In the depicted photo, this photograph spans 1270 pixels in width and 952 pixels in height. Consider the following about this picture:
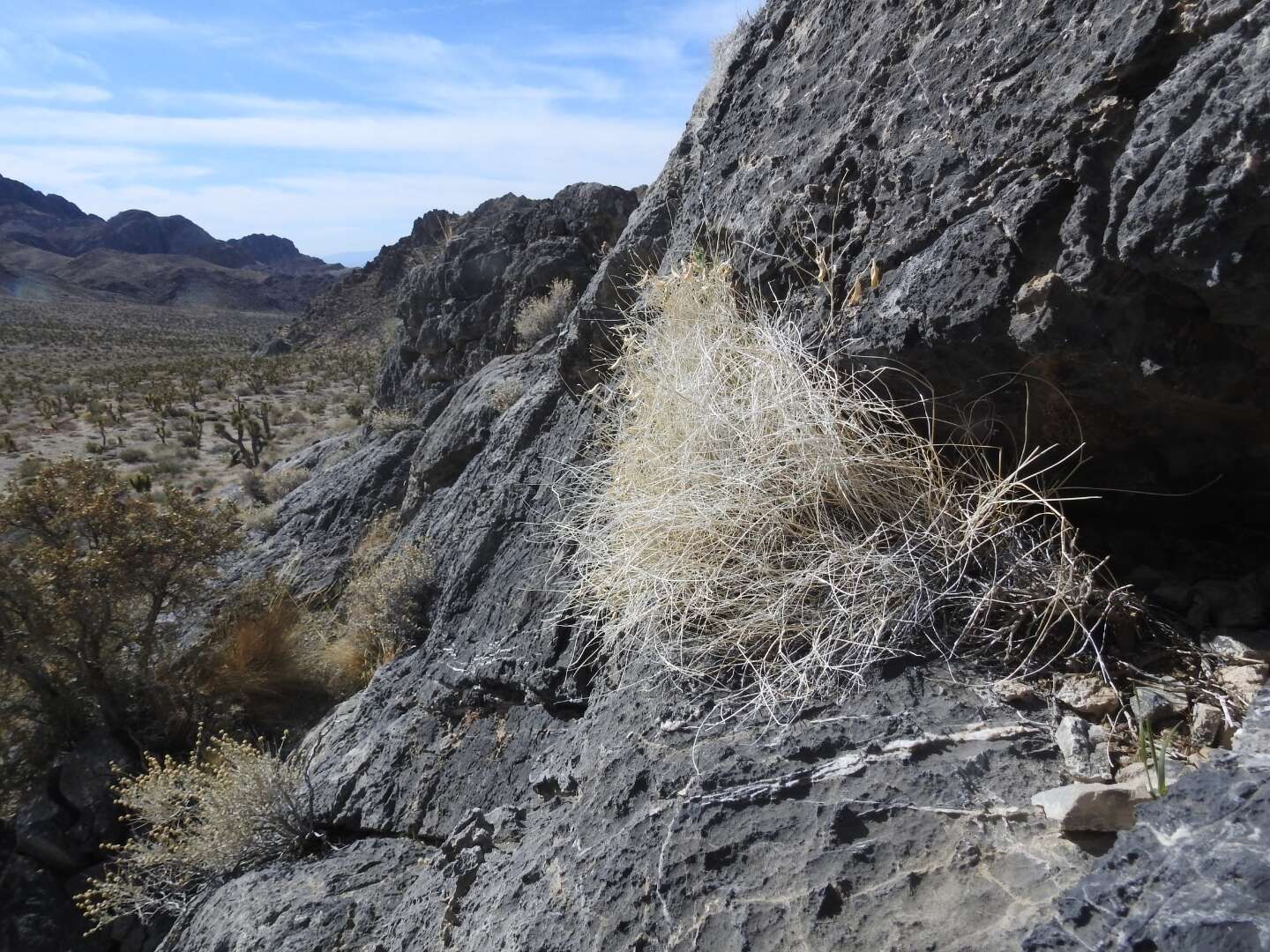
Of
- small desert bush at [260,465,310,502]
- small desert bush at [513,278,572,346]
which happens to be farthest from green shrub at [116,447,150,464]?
small desert bush at [513,278,572,346]

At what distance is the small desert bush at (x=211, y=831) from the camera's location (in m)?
3.77

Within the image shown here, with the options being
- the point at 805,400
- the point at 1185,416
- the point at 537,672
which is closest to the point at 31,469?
the point at 537,672

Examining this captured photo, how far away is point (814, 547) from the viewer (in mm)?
2430

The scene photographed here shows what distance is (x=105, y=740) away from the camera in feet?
18.1

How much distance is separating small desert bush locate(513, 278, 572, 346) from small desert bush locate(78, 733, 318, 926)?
14.7 ft

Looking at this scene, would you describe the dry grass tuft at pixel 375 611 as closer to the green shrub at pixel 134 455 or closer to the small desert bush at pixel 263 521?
the small desert bush at pixel 263 521

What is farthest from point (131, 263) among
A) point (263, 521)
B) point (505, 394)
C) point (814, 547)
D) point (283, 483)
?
point (814, 547)

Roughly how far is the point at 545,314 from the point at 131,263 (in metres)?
91.7

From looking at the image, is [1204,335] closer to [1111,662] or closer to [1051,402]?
[1051,402]

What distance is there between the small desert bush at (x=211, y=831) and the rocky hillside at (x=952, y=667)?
17cm

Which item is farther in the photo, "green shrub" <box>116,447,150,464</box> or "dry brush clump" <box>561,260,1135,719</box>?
"green shrub" <box>116,447,150,464</box>

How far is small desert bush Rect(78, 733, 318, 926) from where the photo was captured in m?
3.77

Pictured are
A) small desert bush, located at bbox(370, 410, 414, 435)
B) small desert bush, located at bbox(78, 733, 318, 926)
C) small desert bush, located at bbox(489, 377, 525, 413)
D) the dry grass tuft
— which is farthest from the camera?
small desert bush, located at bbox(370, 410, 414, 435)

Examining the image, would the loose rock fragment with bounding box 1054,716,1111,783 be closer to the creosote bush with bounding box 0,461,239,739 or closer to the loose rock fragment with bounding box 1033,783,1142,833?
the loose rock fragment with bounding box 1033,783,1142,833
